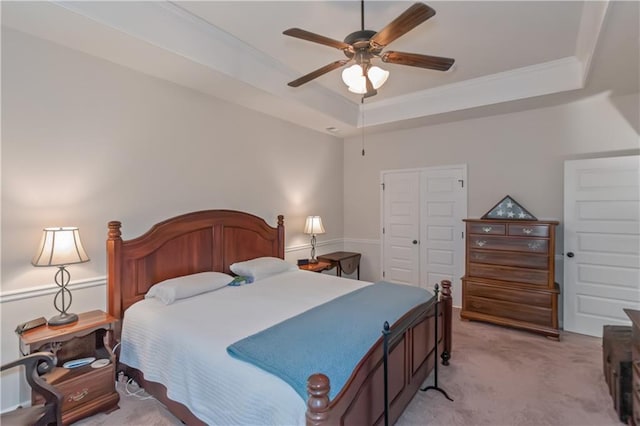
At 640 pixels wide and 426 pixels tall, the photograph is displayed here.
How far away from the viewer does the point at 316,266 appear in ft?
14.6

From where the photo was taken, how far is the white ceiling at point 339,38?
2254 millimetres

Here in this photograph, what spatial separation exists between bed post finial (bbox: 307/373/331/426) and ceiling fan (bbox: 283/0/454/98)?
1.80 metres

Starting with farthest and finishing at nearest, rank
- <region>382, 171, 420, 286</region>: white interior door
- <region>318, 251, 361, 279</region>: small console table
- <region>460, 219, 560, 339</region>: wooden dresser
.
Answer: <region>382, 171, 420, 286</region>: white interior door
<region>318, 251, 361, 279</region>: small console table
<region>460, 219, 560, 339</region>: wooden dresser

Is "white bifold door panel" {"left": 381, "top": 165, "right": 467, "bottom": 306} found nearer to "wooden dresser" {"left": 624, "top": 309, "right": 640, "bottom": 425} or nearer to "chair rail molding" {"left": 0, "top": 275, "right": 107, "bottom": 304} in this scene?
"wooden dresser" {"left": 624, "top": 309, "right": 640, "bottom": 425}

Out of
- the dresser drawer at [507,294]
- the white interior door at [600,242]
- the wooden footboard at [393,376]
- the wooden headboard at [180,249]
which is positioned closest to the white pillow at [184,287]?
the wooden headboard at [180,249]

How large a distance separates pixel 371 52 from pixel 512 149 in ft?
9.98

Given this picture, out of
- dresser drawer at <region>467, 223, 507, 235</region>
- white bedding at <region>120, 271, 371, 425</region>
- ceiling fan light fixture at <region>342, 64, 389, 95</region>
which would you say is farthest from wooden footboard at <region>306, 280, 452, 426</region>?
ceiling fan light fixture at <region>342, 64, 389, 95</region>

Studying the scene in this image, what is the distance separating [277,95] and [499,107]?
268 cm

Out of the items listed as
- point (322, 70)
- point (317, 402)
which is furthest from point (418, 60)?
point (317, 402)

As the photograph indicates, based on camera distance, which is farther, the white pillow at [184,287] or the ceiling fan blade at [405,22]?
the white pillow at [184,287]

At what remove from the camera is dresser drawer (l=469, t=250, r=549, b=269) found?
362 cm

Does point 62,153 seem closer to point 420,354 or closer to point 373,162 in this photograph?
point 420,354

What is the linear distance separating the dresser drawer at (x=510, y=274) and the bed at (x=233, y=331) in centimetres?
129

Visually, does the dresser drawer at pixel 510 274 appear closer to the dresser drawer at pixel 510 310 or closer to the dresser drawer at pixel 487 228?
the dresser drawer at pixel 510 310
